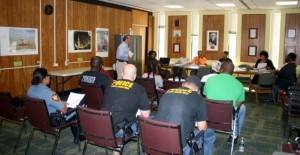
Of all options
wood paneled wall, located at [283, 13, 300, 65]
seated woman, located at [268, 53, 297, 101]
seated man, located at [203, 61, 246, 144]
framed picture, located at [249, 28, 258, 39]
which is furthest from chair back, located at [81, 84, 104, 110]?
wood paneled wall, located at [283, 13, 300, 65]

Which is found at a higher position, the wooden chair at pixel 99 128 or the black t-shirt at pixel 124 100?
the black t-shirt at pixel 124 100

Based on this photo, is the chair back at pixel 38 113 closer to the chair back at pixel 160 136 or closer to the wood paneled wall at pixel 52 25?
the chair back at pixel 160 136

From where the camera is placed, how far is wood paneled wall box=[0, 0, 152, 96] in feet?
22.6

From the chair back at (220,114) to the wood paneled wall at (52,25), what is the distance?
16.4 ft

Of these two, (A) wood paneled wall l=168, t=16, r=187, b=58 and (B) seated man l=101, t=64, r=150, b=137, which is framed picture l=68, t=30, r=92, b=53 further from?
(B) seated man l=101, t=64, r=150, b=137

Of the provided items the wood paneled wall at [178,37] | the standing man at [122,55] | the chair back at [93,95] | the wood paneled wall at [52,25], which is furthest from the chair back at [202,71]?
the chair back at [93,95]

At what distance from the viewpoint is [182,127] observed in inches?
113

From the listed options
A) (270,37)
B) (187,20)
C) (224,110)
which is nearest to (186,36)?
(187,20)

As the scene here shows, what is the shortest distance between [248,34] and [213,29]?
1399 millimetres

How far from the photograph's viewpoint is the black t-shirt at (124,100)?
332 cm

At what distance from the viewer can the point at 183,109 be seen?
2.85 meters

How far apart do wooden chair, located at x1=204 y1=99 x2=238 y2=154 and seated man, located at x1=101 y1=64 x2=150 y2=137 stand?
2.88 feet

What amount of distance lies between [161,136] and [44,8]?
20.3 ft

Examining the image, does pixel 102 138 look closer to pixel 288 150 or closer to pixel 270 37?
pixel 288 150
